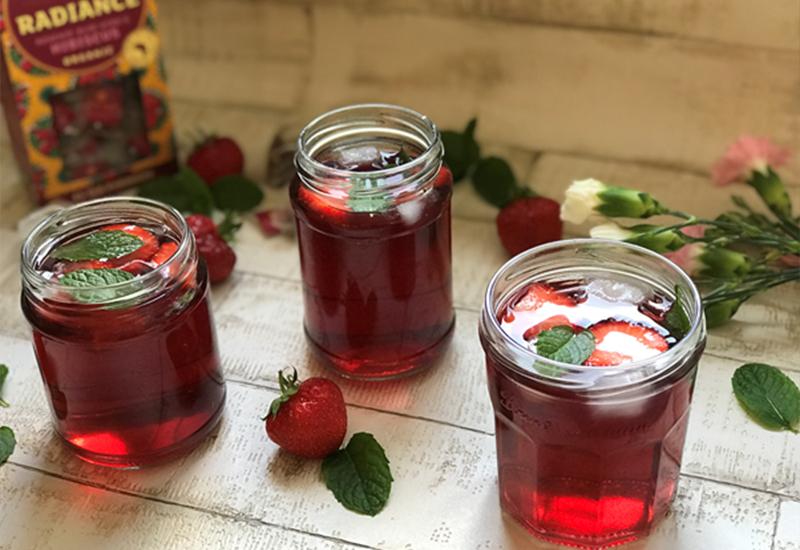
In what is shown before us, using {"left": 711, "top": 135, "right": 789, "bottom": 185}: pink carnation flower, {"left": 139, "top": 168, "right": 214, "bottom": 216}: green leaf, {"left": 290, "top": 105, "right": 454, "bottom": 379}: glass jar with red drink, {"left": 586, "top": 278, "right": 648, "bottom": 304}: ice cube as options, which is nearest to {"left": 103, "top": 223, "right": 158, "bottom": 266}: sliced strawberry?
{"left": 290, "top": 105, "right": 454, "bottom": 379}: glass jar with red drink

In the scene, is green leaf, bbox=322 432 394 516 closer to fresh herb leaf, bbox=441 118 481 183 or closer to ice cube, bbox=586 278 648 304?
ice cube, bbox=586 278 648 304

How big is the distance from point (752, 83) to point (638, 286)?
0.44 meters

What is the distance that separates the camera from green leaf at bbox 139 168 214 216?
1.23m

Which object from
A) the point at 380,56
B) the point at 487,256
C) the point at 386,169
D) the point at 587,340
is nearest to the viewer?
the point at 587,340

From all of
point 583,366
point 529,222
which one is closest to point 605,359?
point 583,366

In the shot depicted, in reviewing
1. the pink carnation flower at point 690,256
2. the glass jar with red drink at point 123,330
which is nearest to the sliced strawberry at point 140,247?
the glass jar with red drink at point 123,330

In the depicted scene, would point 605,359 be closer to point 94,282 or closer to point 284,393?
point 284,393

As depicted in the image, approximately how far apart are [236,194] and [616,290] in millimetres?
525

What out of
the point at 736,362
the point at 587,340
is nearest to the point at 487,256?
the point at 736,362

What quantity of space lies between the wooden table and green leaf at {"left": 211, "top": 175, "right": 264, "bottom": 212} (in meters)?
0.19

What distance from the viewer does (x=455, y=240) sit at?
1.20 meters

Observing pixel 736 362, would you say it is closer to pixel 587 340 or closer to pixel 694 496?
pixel 694 496

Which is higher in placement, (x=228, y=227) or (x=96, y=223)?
(x=96, y=223)

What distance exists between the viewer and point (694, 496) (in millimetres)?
890
